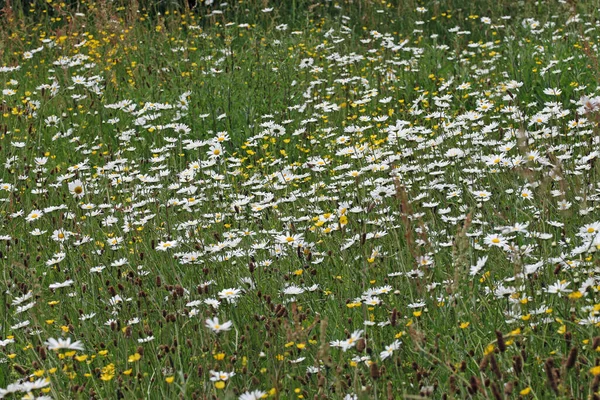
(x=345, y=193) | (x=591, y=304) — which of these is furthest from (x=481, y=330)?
(x=345, y=193)

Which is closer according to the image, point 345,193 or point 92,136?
point 345,193

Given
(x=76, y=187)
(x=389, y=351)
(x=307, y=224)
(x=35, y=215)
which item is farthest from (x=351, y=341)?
(x=35, y=215)

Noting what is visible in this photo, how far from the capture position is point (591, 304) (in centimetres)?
255

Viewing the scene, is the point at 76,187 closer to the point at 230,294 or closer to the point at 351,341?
the point at 230,294

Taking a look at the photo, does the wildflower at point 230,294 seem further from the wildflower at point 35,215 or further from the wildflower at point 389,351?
the wildflower at point 35,215

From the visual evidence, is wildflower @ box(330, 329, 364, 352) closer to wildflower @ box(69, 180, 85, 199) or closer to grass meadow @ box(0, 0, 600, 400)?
grass meadow @ box(0, 0, 600, 400)

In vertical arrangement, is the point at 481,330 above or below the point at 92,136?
above

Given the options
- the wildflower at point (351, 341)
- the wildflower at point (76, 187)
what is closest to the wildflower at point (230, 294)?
the wildflower at point (351, 341)

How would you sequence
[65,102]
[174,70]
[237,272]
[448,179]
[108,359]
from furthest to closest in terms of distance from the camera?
[174,70]
[65,102]
[448,179]
[237,272]
[108,359]

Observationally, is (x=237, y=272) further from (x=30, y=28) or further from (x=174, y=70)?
(x=30, y=28)

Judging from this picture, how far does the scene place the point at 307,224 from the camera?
3.71 metres

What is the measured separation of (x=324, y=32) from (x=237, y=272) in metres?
4.94

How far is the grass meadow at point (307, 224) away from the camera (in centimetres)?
253

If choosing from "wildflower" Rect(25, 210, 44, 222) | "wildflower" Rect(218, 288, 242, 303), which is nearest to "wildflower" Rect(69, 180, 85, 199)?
"wildflower" Rect(25, 210, 44, 222)
